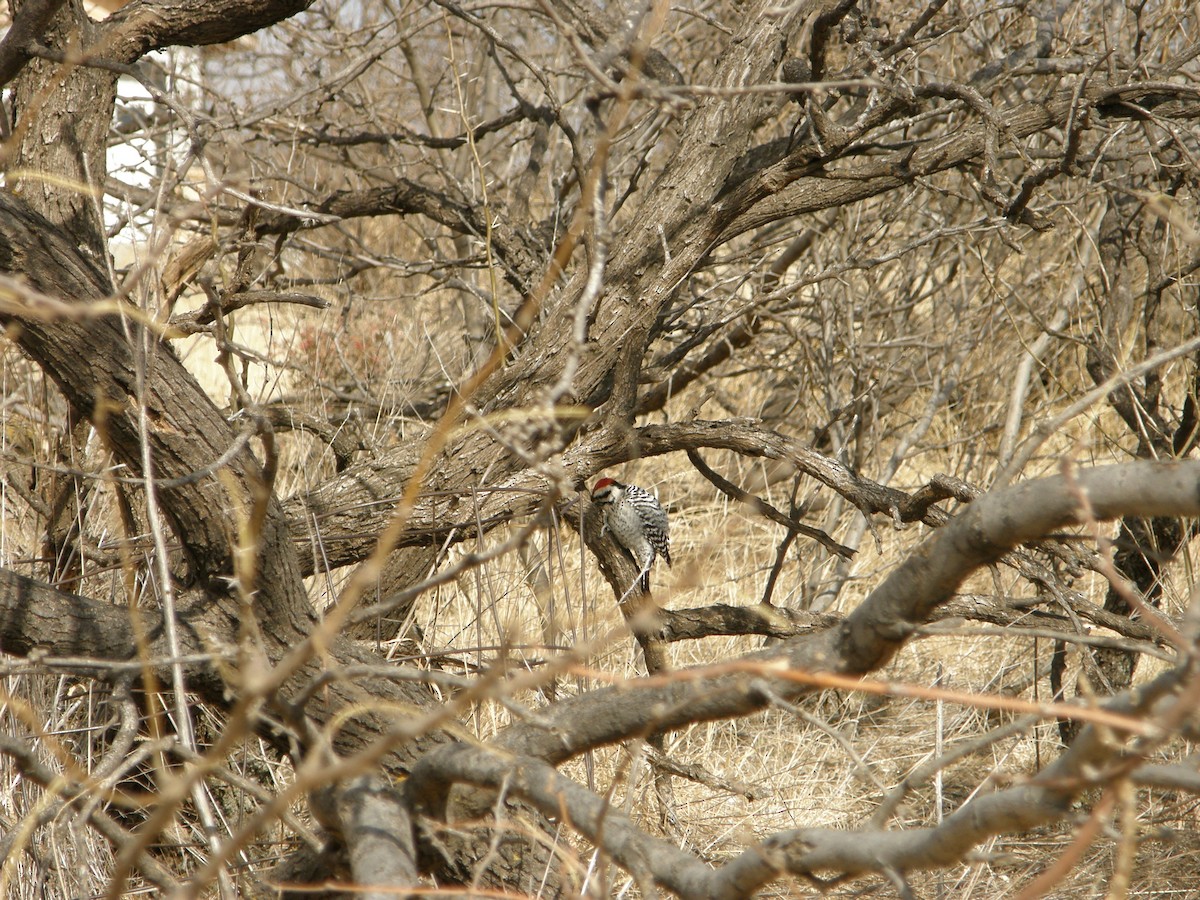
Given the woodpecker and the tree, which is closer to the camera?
the tree

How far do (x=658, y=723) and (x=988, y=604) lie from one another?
1599 millimetres

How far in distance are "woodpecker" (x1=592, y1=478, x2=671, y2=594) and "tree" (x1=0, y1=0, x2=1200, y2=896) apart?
10.1 inches

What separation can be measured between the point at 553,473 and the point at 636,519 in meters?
3.68

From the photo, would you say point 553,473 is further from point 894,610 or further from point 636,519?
point 636,519

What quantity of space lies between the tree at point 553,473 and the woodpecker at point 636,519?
257mm

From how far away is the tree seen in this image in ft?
4.11

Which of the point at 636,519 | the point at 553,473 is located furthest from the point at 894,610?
the point at 636,519

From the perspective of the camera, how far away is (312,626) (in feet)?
7.28

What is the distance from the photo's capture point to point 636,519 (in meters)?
4.72

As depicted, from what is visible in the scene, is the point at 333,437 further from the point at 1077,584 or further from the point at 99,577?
the point at 1077,584

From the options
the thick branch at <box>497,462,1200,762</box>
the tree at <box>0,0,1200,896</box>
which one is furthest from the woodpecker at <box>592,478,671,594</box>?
the thick branch at <box>497,462,1200,762</box>

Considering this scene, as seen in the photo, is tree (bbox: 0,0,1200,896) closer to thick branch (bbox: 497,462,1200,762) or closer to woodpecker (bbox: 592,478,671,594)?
thick branch (bbox: 497,462,1200,762)

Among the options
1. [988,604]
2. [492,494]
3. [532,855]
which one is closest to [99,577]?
[492,494]

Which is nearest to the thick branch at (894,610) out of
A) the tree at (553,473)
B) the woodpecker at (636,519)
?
the tree at (553,473)
